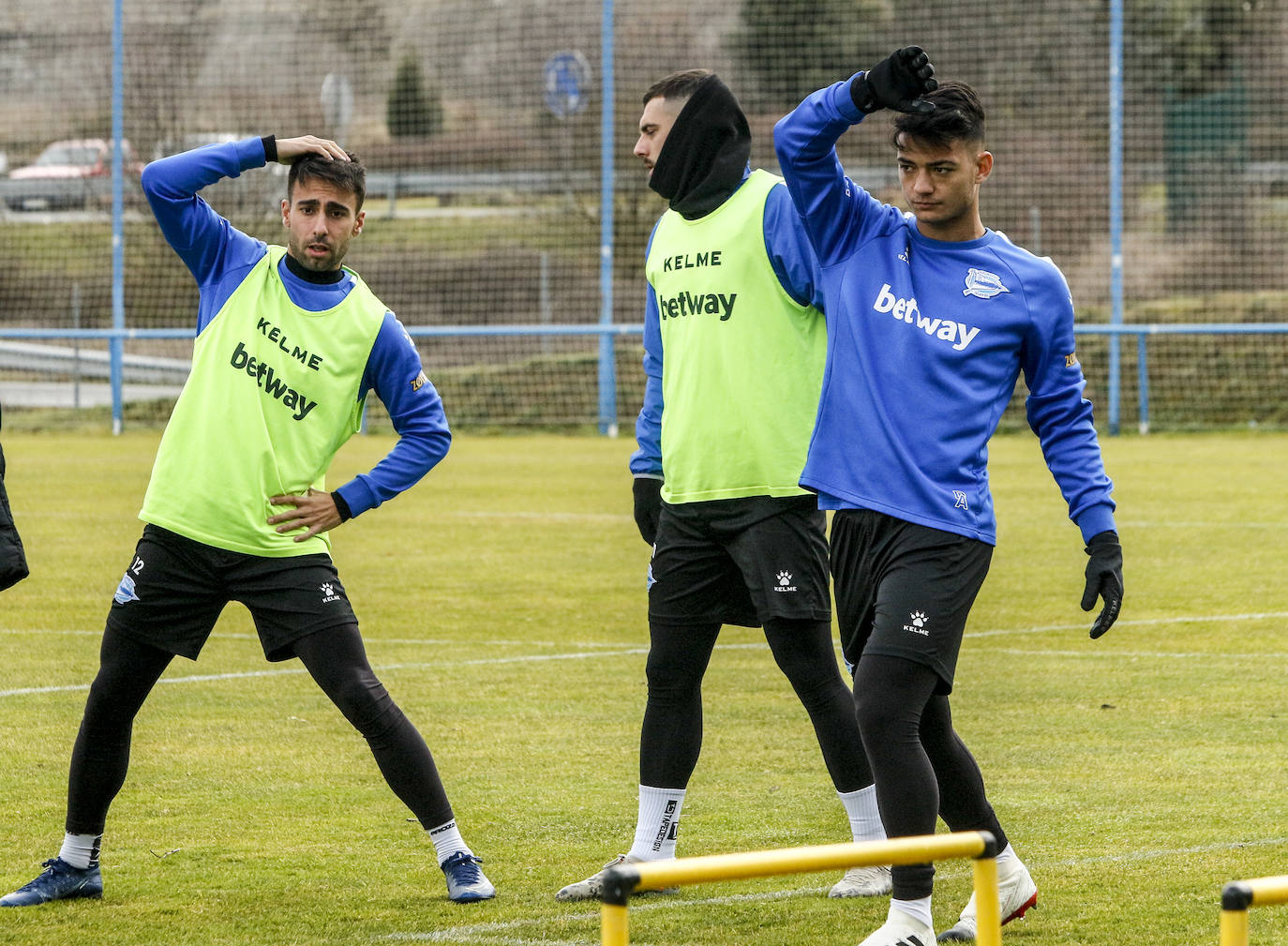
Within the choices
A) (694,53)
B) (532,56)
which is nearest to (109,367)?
(532,56)

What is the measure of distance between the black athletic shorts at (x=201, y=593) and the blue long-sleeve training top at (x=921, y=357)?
55.3 inches

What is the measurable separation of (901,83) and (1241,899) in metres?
2.19

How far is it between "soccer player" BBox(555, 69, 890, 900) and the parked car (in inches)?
881

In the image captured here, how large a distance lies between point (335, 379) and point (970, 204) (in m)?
1.79

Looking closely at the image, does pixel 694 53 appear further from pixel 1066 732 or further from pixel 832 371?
pixel 832 371

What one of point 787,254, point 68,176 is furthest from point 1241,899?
point 68,176

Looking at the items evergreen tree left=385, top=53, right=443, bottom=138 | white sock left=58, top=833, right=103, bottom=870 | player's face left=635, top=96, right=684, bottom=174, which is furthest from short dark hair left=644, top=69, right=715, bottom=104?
evergreen tree left=385, top=53, right=443, bottom=138

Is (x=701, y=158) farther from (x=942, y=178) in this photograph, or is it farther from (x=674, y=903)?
(x=674, y=903)

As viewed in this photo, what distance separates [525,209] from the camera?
27.6 m

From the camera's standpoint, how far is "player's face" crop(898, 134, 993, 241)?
14.5 feet

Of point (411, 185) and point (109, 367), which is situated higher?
point (411, 185)

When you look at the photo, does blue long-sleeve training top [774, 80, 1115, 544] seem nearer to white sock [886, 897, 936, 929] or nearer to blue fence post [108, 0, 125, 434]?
white sock [886, 897, 936, 929]

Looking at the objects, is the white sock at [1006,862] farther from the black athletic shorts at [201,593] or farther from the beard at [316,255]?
the beard at [316,255]

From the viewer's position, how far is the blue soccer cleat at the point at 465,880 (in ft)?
16.3
